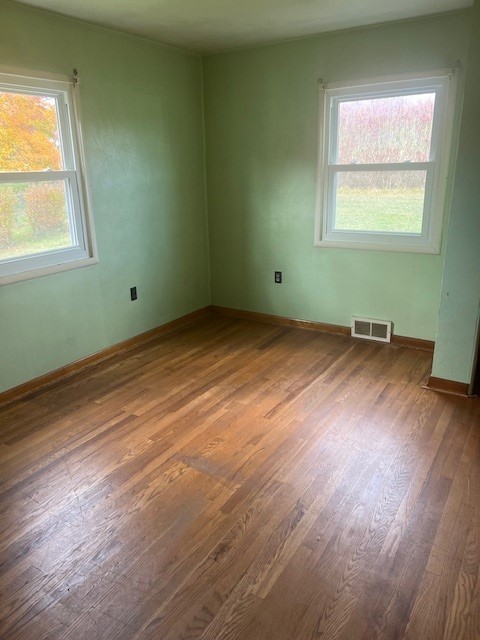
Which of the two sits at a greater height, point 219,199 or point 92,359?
point 219,199

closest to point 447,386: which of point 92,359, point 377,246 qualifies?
point 377,246

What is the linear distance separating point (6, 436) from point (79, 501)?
2.73ft

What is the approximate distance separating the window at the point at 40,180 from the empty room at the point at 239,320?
15 mm

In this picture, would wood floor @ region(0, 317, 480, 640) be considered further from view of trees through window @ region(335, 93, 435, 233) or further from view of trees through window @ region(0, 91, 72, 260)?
view of trees through window @ region(335, 93, 435, 233)

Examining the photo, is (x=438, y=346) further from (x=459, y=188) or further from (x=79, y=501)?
(x=79, y=501)

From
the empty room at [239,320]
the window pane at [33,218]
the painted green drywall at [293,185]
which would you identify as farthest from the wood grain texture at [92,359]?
the window pane at [33,218]

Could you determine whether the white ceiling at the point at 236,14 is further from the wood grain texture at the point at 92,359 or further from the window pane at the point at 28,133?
the wood grain texture at the point at 92,359

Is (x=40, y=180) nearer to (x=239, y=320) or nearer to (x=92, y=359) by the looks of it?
(x=92, y=359)

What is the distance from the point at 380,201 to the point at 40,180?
2.53 m

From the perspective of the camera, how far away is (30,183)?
3045mm

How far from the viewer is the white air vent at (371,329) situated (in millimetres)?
3887

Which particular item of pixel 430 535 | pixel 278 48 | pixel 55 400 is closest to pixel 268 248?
pixel 278 48

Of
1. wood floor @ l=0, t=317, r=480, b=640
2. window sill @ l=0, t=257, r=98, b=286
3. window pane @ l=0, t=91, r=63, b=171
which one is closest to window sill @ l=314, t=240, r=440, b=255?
wood floor @ l=0, t=317, r=480, b=640

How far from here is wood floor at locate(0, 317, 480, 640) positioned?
1561 millimetres
